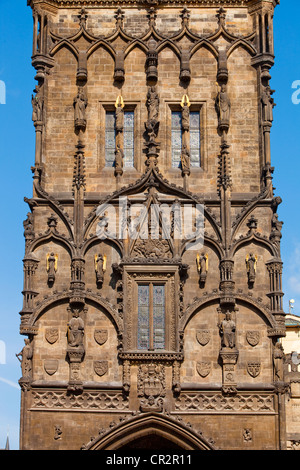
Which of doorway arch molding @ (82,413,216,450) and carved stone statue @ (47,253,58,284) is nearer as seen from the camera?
doorway arch molding @ (82,413,216,450)

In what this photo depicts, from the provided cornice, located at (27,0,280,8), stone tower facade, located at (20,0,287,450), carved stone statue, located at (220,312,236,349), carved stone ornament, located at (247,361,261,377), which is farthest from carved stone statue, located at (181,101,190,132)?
carved stone ornament, located at (247,361,261,377)

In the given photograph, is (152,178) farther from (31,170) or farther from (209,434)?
(209,434)

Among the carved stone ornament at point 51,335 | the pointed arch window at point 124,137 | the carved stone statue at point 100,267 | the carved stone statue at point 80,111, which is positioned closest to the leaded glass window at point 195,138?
the pointed arch window at point 124,137

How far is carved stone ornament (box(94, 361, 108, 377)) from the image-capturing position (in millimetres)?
30781

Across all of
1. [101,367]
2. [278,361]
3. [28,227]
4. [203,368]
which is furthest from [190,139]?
[101,367]

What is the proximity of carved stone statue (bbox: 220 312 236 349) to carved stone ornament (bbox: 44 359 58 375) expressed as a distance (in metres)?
4.24

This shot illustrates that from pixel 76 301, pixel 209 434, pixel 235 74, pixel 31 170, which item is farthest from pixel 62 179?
pixel 209 434

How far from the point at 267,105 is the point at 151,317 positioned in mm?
6521

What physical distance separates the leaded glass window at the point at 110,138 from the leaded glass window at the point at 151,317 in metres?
3.73

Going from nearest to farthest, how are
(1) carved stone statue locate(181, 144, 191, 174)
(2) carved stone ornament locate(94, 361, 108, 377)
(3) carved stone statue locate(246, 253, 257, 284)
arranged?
(2) carved stone ornament locate(94, 361, 108, 377) < (3) carved stone statue locate(246, 253, 257, 284) < (1) carved stone statue locate(181, 144, 191, 174)

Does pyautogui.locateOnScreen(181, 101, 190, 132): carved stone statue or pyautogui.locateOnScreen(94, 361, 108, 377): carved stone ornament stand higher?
pyautogui.locateOnScreen(181, 101, 190, 132): carved stone statue

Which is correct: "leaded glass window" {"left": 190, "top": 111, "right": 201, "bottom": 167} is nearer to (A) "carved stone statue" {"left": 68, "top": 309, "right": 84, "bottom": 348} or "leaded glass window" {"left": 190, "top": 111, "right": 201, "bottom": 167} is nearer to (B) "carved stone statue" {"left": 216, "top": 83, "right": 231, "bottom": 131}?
(B) "carved stone statue" {"left": 216, "top": 83, "right": 231, "bottom": 131}

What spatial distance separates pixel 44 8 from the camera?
33.5 meters
